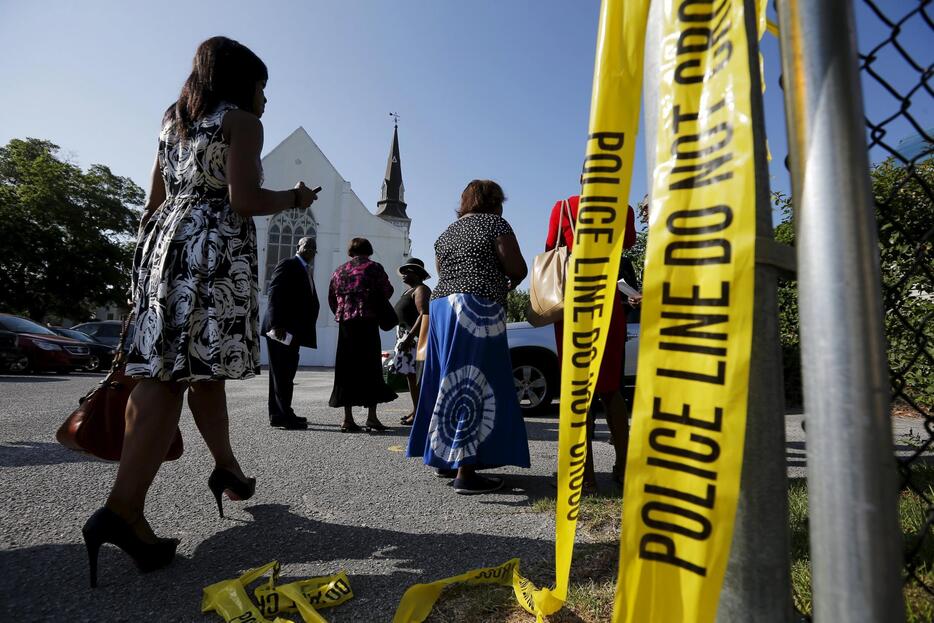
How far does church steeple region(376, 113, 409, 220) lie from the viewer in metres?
49.5

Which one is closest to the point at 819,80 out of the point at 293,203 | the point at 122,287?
the point at 293,203

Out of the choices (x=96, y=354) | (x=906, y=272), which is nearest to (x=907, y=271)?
(x=906, y=272)

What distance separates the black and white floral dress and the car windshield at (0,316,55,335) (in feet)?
48.4

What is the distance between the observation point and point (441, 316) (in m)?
3.29

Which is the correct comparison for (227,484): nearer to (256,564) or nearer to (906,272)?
(256,564)

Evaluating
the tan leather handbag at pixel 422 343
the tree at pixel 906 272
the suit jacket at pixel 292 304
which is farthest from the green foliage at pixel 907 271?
the suit jacket at pixel 292 304

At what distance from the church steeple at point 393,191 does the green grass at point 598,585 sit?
48300 mm

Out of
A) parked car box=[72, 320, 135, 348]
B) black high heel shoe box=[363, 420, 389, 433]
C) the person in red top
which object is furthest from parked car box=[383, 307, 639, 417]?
parked car box=[72, 320, 135, 348]

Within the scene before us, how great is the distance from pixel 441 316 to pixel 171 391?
158 cm

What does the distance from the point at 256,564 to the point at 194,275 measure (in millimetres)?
1122

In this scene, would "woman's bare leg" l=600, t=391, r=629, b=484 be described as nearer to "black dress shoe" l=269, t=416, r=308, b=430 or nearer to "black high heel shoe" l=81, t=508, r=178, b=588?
"black high heel shoe" l=81, t=508, r=178, b=588

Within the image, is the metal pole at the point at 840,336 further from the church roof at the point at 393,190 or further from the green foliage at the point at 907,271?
the church roof at the point at 393,190

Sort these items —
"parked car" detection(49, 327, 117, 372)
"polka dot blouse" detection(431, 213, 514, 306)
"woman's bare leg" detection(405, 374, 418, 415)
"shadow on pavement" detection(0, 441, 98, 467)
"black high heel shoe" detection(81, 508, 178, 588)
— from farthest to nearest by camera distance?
"parked car" detection(49, 327, 117, 372)
"woman's bare leg" detection(405, 374, 418, 415)
"shadow on pavement" detection(0, 441, 98, 467)
"polka dot blouse" detection(431, 213, 514, 306)
"black high heel shoe" detection(81, 508, 178, 588)

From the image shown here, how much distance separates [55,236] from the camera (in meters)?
28.1
